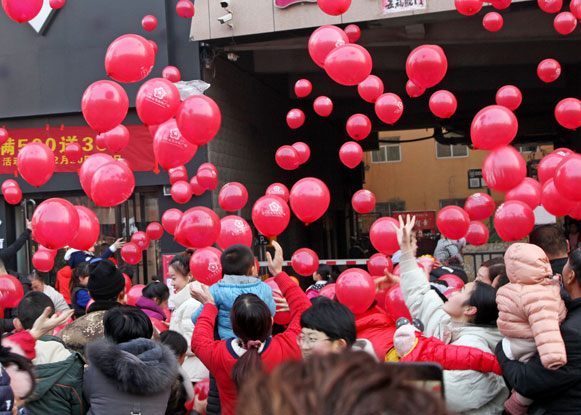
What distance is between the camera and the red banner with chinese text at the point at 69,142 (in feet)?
33.1

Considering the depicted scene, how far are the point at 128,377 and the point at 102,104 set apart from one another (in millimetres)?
3262

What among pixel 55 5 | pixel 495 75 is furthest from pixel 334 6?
pixel 495 75

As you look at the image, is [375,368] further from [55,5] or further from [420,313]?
[55,5]

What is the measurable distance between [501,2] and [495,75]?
7514 mm

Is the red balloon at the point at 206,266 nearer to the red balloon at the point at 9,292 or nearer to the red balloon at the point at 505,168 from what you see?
the red balloon at the point at 9,292

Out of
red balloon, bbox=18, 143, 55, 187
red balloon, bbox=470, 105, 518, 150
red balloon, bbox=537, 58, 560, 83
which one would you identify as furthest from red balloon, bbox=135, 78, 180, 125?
red balloon, bbox=537, 58, 560, 83

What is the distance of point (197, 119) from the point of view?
17.0ft

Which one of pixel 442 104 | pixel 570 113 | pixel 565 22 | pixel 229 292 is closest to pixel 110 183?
pixel 229 292

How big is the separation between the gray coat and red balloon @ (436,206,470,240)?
Answer: 12.5 ft

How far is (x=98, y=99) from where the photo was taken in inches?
211

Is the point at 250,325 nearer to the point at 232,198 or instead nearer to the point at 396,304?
the point at 396,304

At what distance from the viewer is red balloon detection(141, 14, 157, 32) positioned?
31.0ft

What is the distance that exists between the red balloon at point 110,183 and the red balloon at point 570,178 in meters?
3.58

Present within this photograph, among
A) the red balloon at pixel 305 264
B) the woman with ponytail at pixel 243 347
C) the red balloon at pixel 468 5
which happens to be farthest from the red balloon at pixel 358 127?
the woman with ponytail at pixel 243 347
